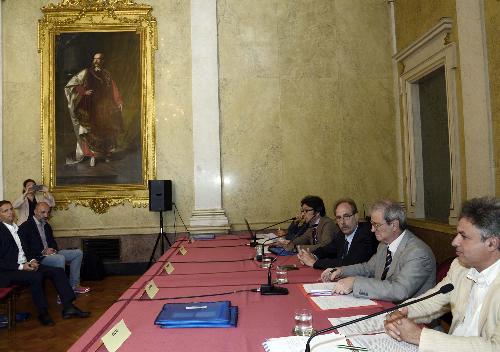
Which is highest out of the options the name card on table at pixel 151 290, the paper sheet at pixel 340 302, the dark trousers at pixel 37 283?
the name card on table at pixel 151 290

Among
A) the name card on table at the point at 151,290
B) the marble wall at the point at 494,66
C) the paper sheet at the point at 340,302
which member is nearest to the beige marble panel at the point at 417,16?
the marble wall at the point at 494,66

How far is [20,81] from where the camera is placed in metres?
7.48

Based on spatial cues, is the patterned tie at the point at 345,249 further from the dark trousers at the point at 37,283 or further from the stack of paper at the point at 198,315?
the dark trousers at the point at 37,283

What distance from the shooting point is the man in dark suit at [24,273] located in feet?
15.7

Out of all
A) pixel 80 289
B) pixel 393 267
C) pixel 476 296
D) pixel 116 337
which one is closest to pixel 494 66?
pixel 393 267

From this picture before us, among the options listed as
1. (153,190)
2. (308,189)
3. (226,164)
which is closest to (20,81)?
(153,190)

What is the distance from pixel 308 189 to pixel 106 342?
6010 mm

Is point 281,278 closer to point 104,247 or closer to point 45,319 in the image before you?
point 45,319

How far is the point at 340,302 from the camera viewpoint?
93.9 inches

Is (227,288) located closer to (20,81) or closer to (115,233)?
(115,233)

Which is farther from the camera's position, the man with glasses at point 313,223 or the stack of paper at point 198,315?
the man with glasses at point 313,223

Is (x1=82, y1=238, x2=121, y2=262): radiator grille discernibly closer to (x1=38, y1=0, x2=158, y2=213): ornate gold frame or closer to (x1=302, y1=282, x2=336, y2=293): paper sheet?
(x1=38, y1=0, x2=158, y2=213): ornate gold frame

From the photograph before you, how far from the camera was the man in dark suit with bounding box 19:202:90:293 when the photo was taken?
5.62 m

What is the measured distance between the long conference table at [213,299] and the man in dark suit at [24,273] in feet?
5.41
